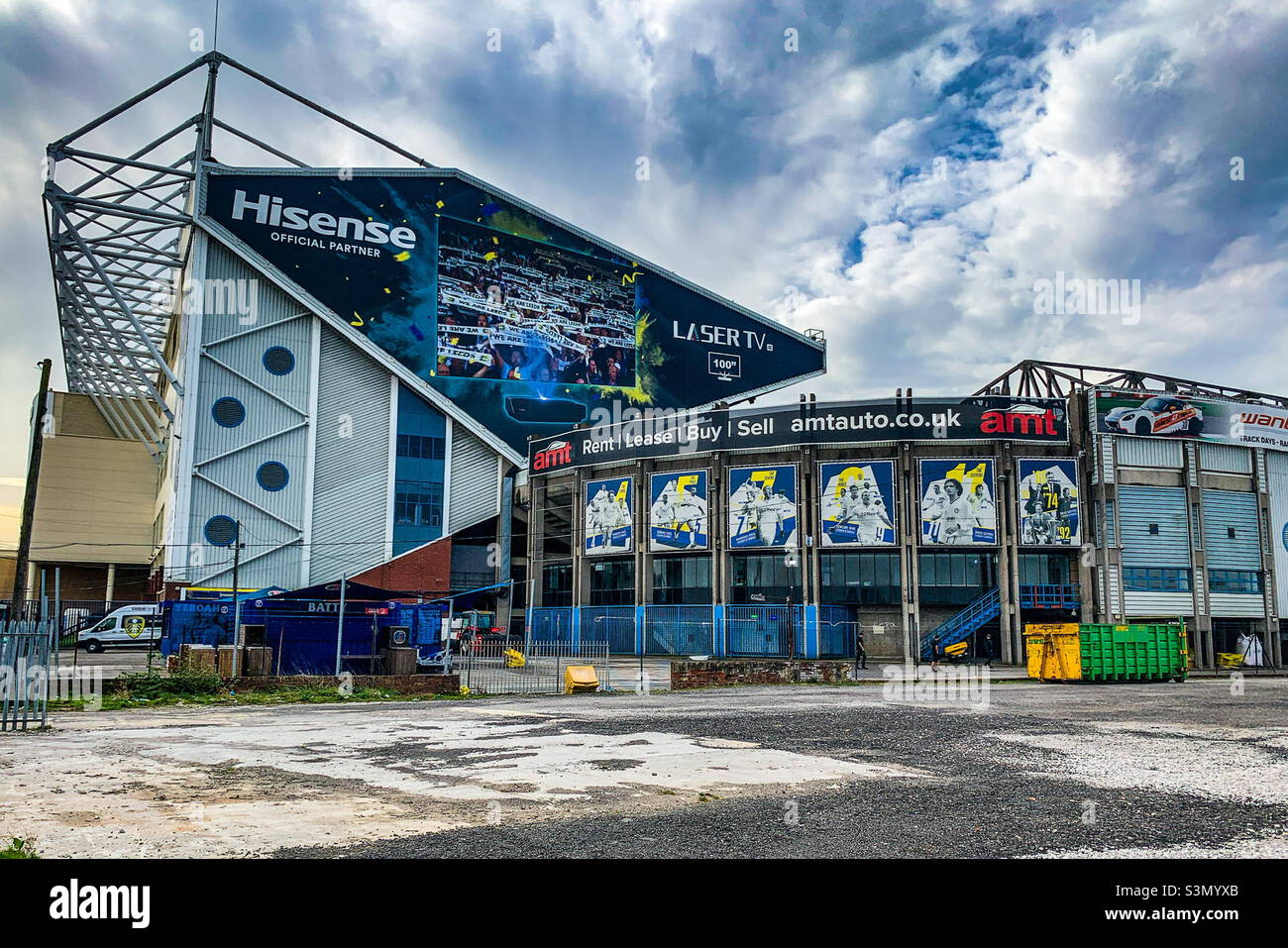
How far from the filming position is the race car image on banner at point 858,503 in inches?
1876

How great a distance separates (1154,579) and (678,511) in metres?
25.6

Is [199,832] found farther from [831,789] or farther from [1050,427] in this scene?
[1050,427]

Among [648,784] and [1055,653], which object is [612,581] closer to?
[1055,653]

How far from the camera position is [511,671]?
33.4 meters

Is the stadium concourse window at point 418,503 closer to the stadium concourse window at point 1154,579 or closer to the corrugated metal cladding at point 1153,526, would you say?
the corrugated metal cladding at point 1153,526

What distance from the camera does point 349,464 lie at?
179ft

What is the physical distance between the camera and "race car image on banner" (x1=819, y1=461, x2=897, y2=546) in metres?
47.7

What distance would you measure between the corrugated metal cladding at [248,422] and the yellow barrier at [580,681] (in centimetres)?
2915

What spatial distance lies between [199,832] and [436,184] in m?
56.2

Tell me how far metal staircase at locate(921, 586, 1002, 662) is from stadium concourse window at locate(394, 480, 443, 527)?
29.4m

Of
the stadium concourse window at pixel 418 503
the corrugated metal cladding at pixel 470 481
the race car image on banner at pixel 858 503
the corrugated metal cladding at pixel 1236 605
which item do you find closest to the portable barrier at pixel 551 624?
the corrugated metal cladding at pixel 470 481

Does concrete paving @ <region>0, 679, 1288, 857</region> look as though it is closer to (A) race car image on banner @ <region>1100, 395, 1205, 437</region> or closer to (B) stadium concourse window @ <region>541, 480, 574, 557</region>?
(A) race car image on banner @ <region>1100, 395, 1205, 437</region>

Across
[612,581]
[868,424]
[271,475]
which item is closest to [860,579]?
[868,424]
